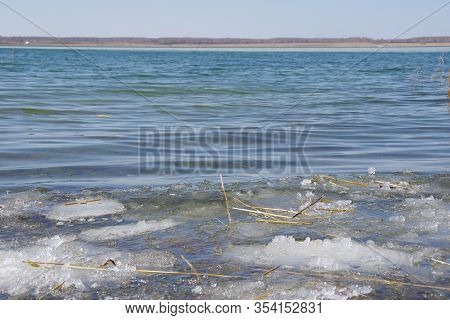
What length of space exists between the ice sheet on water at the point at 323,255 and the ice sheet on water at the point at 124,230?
82cm

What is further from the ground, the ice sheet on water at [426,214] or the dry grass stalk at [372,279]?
the ice sheet on water at [426,214]

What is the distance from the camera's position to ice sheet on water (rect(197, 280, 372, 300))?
11.8 feet

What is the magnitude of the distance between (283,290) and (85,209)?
8.22 feet

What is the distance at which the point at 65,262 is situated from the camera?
410 cm

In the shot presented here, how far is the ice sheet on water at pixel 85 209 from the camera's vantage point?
A: 533 cm

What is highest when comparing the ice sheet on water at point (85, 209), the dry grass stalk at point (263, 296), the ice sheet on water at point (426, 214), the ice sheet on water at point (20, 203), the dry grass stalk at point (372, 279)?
the ice sheet on water at point (426, 214)

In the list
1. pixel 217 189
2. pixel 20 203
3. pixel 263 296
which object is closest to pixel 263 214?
pixel 217 189

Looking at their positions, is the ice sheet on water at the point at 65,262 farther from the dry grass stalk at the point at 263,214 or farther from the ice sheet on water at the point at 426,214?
the ice sheet on water at the point at 426,214

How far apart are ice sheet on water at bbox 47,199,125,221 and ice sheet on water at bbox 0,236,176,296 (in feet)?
2.34

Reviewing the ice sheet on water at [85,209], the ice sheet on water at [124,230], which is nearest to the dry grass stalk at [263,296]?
the ice sheet on water at [124,230]

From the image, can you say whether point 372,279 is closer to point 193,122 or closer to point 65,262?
point 65,262

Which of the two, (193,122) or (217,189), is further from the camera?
(193,122)

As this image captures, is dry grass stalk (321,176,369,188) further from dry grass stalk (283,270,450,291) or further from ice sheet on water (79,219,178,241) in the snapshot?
dry grass stalk (283,270,450,291)
